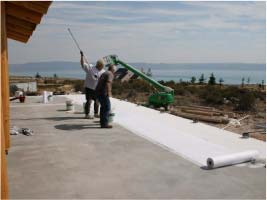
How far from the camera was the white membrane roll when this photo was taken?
16.7 ft

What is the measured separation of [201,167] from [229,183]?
680 mm

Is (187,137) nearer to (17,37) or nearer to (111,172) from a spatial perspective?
(111,172)

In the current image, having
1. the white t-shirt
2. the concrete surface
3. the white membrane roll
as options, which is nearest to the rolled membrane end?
the white membrane roll

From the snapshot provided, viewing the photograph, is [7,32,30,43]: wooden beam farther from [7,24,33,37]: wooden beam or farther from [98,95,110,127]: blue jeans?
[98,95,110,127]: blue jeans

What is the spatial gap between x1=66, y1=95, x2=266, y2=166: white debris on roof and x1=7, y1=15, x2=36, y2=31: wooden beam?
104 inches

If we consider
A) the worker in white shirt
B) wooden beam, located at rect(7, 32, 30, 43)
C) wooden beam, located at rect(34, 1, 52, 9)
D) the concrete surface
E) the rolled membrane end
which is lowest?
the concrete surface

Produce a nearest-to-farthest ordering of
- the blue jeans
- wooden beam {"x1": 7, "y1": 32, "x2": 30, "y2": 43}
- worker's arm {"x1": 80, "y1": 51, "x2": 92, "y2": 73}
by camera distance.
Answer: wooden beam {"x1": 7, "y1": 32, "x2": 30, "y2": 43}
the blue jeans
worker's arm {"x1": 80, "y1": 51, "x2": 92, "y2": 73}

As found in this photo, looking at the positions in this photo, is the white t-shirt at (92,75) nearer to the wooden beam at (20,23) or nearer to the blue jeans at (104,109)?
the blue jeans at (104,109)

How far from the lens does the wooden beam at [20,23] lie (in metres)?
5.60

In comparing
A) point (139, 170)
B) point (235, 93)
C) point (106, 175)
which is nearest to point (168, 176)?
point (139, 170)

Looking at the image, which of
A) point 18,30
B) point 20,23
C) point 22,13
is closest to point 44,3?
point 22,13

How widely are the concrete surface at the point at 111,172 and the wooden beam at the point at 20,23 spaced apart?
1816 mm

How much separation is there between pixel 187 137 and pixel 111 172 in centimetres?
244

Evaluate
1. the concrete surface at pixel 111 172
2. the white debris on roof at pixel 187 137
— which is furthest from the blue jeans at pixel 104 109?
the concrete surface at pixel 111 172
